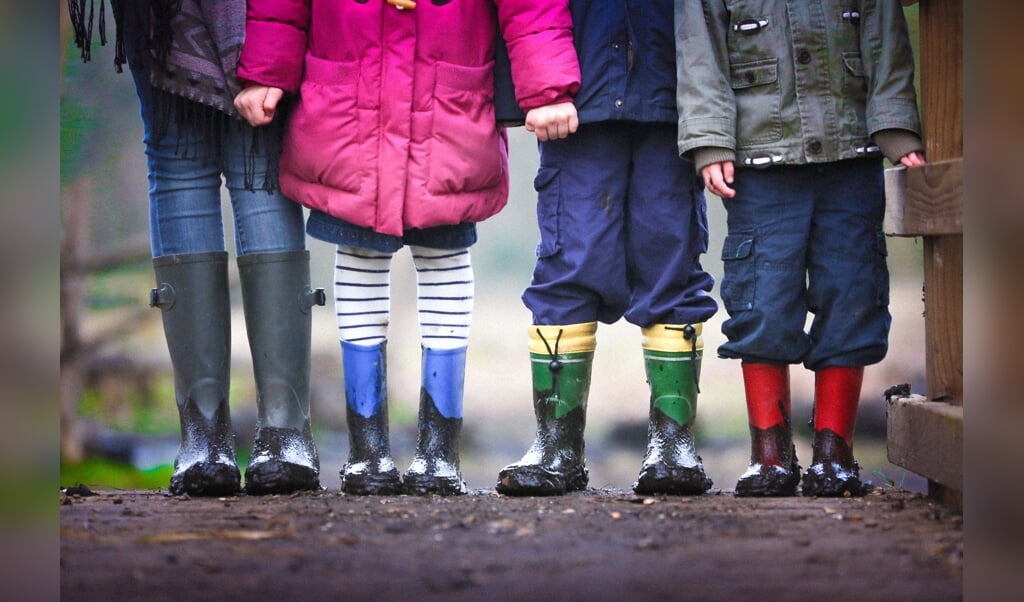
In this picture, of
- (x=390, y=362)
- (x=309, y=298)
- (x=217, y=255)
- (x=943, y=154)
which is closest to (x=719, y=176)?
(x=943, y=154)

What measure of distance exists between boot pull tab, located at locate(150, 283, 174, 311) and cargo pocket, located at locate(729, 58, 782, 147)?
3.77 ft

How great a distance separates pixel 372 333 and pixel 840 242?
3.07ft

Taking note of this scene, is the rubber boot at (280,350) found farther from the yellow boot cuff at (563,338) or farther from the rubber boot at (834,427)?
the rubber boot at (834,427)

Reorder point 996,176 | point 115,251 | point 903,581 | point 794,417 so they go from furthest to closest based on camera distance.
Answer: point 794,417, point 115,251, point 996,176, point 903,581

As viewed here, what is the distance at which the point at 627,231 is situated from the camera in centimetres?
241

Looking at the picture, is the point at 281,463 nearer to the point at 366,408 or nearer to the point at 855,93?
the point at 366,408

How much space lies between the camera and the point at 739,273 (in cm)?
232

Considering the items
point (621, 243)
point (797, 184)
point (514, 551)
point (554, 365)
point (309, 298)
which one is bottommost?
point (514, 551)

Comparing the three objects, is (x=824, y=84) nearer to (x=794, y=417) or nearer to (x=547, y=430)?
(x=547, y=430)

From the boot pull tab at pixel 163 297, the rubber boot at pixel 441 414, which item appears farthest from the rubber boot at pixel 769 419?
the boot pull tab at pixel 163 297

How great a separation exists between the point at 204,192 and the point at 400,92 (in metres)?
0.44

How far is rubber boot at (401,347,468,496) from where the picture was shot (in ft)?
7.76

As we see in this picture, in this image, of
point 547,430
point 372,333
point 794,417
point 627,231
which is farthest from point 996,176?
point 794,417

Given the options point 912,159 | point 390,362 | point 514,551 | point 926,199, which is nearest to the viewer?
point 514,551
